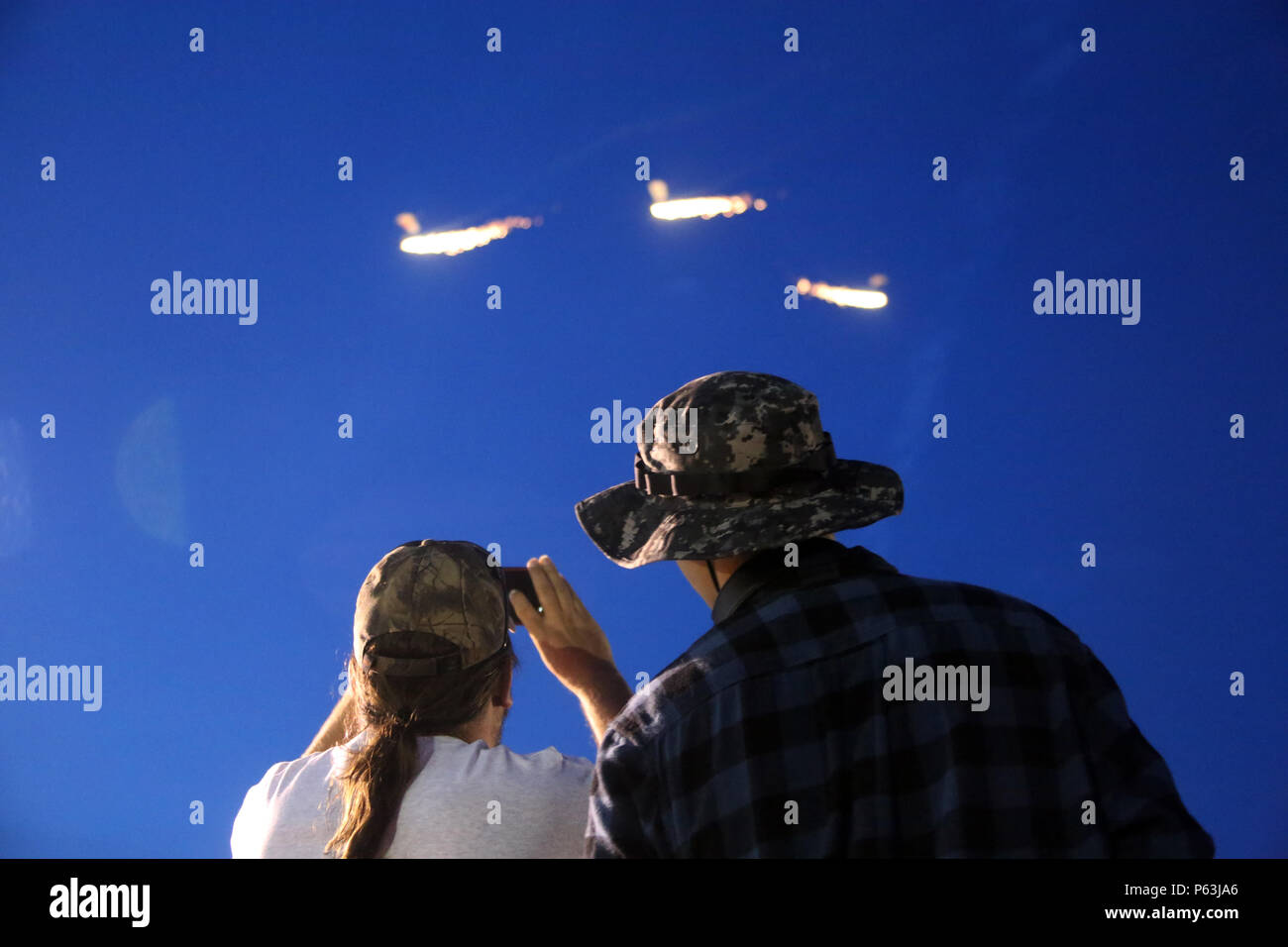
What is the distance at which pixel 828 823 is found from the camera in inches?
84.0

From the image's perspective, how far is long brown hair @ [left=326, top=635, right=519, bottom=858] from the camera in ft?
8.59

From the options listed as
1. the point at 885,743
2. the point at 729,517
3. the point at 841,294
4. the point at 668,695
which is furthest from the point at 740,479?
the point at 841,294

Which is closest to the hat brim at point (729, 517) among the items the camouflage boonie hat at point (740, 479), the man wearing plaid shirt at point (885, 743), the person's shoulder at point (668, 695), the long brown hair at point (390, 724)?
the camouflage boonie hat at point (740, 479)

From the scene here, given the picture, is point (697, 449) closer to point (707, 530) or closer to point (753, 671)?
point (707, 530)

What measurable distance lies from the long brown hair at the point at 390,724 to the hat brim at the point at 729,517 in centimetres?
63

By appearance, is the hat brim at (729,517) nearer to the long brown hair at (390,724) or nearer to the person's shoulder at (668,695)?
the person's shoulder at (668,695)

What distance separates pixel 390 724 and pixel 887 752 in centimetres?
152

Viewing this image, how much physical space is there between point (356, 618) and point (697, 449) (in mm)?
1287

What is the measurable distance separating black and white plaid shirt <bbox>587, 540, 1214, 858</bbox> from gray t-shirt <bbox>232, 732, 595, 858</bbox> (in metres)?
0.53

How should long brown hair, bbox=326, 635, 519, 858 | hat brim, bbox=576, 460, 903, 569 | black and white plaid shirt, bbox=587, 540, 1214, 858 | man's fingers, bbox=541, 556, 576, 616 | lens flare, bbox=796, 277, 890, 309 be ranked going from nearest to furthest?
black and white plaid shirt, bbox=587, 540, 1214, 858, hat brim, bbox=576, 460, 903, 569, long brown hair, bbox=326, 635, 519, 858, man's fingers, bbox=541, 556, 576, 616, lens flare, bbox=796, 277, 890, 309

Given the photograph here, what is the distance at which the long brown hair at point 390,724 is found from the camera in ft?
8.59

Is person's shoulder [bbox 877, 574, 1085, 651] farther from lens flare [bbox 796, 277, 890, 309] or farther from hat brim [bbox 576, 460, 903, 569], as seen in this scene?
lens flare [bbox 796, 277, 890, 309]

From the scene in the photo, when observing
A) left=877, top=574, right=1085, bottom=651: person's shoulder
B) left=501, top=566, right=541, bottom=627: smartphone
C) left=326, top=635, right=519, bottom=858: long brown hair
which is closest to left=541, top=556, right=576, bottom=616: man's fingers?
left=501, top=566, right=541, bottom=627: smartphone

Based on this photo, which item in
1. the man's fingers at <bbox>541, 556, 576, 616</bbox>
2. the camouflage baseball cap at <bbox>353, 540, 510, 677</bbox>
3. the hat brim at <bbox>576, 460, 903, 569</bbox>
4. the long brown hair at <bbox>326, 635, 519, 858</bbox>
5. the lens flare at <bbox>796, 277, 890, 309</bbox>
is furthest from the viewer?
the lens flare at <bbox>796, 277, 890, 309</bbox>
